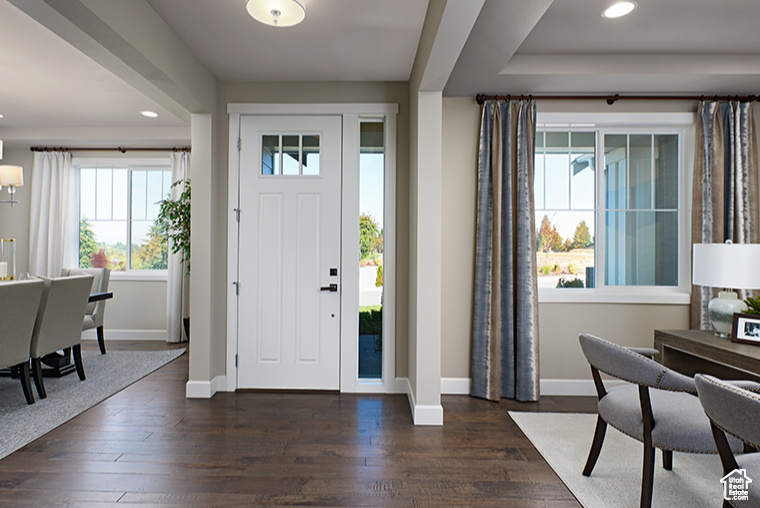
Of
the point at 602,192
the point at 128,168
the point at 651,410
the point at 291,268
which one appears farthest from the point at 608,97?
the point at 128,168

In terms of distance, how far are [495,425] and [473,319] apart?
0.88m

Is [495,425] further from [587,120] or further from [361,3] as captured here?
[361,3]

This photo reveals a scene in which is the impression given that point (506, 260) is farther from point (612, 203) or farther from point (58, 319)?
point (58, 319)

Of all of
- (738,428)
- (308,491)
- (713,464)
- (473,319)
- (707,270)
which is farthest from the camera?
(473,319)

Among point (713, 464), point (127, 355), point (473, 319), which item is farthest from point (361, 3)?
point (127, 355)

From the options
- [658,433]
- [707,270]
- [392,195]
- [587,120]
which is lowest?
[658,433]

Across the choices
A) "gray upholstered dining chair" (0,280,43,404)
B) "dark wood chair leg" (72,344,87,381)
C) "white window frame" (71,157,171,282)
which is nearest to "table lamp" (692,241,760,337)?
"gray upholstered dining chair" (0,280,43,404)

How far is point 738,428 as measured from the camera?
4.16 ft

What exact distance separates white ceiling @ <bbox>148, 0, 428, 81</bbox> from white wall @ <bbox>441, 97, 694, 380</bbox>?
2.33ft

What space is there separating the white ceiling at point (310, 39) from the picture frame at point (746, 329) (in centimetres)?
262

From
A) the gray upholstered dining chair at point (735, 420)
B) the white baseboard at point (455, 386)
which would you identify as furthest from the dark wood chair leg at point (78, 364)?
the gray upholstered dining chair at point (735, 420)

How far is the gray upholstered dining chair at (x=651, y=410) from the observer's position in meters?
1.78

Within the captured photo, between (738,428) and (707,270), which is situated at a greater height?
(707,270)

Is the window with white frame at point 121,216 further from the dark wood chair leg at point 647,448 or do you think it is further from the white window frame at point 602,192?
the dark wood chair leg at point 647,448
